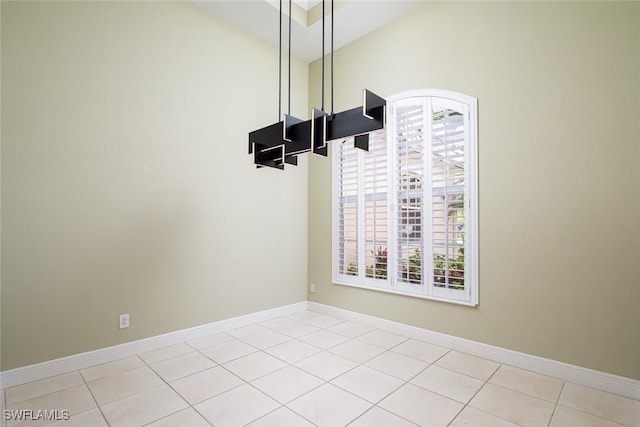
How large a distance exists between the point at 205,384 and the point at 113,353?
100 centimetres

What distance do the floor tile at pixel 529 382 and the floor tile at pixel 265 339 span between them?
73.4 inches

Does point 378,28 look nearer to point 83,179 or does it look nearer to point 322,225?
point 322,225

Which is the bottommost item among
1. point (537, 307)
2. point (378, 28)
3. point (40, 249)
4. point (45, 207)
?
point (537, 307)

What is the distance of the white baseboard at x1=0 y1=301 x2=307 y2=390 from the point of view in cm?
234

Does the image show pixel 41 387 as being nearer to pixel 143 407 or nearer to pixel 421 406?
pixel 143 407

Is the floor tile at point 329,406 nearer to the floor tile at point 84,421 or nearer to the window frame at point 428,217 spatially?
the floor tile at point 84,421

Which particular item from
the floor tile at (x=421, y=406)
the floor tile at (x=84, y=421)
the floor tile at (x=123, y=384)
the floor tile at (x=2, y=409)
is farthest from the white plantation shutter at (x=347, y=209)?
the floor tile at (x=2, y=409)

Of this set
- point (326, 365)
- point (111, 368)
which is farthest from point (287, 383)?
point (111, 368)

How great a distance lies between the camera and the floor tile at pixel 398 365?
99.5 inches

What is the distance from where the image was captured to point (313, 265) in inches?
171

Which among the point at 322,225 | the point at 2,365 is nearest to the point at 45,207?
the point at 2,365

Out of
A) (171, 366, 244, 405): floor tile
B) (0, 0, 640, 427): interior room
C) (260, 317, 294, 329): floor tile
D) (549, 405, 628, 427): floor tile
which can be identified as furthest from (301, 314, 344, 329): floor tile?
(549, 405, 628, 427): floor tile

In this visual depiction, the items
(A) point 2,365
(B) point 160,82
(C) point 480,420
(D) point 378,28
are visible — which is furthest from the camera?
(D) point 378,28

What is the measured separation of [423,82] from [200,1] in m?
2.36
